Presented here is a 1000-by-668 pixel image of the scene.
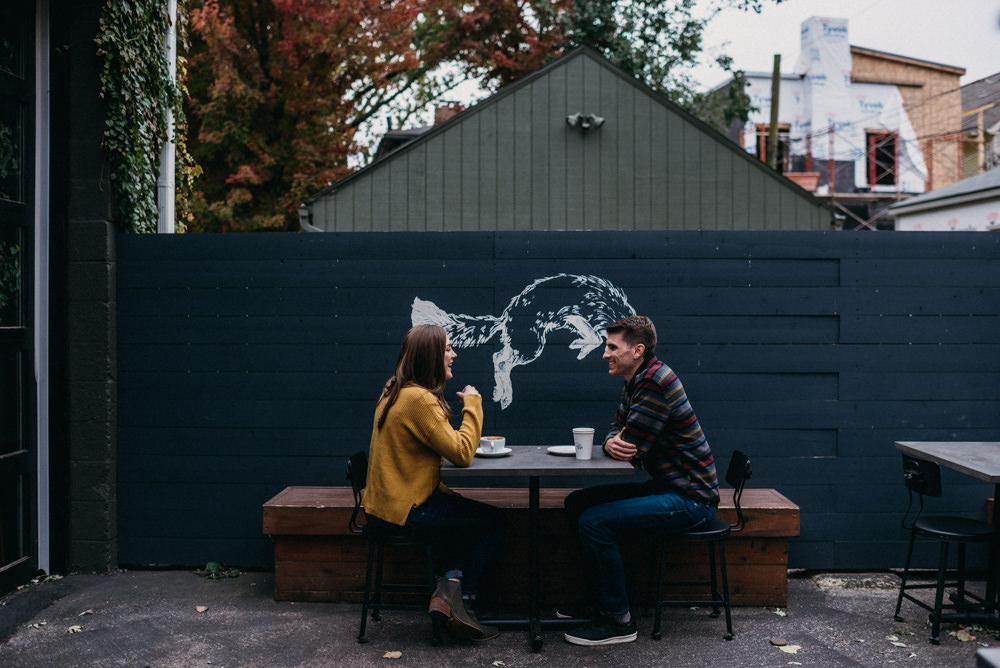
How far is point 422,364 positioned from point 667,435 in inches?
50.1

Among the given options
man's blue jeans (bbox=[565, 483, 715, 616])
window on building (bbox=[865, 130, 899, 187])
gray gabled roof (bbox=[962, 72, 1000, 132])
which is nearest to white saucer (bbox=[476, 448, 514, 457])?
man's blue jeans (bbox=[565, 483, 715, 616])

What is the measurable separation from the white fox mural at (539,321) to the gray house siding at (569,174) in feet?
16.4

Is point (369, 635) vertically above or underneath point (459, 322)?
underneath

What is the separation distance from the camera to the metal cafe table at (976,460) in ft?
12.8

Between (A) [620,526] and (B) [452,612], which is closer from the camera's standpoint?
(B) [452,612]

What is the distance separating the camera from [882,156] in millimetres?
28500

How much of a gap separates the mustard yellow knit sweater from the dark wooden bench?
71 cm

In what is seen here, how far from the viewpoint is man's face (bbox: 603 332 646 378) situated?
13.7 feet

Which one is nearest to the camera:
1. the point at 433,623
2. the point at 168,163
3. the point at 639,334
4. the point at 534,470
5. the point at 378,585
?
the point at 534,470

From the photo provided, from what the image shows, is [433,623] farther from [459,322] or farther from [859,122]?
[859,122]

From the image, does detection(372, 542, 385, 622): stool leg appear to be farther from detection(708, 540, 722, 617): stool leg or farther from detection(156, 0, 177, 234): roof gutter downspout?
detection(156, 0, 177, 234): roof gutter downspout

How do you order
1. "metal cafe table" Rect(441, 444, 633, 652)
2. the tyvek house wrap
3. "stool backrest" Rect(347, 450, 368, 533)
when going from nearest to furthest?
"metal cafe table" Rect(441, 444, 633, 652) < "stool backrest" Rect(347, 450, 368, 533) < the tyvek house wrap

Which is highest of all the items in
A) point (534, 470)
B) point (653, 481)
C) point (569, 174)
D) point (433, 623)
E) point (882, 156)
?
point (882, 156)

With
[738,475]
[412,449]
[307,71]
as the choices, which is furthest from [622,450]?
[307,71]
